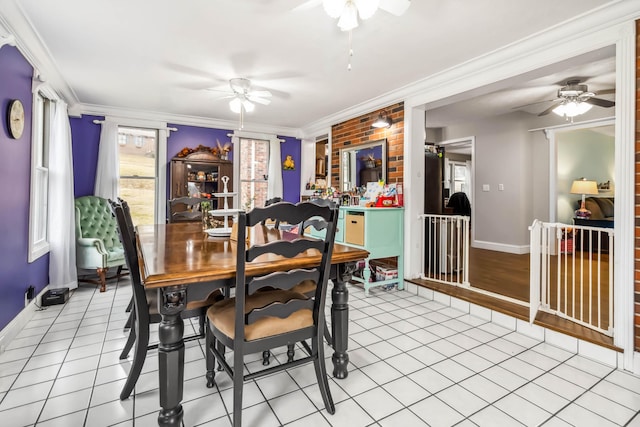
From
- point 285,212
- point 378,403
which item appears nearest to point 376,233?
point 378,403

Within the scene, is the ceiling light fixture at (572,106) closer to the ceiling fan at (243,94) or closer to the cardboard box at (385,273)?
the cardboard box at (385,273)

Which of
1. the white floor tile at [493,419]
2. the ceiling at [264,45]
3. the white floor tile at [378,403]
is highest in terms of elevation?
the ceiling at [264,45]

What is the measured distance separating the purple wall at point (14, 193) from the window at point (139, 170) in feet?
6.68

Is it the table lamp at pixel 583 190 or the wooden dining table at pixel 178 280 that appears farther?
the table lamp at pixel 583 190

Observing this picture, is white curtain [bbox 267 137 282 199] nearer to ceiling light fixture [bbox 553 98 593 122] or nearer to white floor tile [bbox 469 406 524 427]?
ceiling light fixture [bbox 553 98 593 122]

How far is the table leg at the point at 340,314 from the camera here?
1822 mm

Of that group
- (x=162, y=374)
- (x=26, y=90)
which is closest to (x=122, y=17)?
(x=26, y=90)

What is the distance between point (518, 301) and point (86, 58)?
459 centimetres

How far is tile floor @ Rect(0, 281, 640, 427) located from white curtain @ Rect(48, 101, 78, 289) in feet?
3.30

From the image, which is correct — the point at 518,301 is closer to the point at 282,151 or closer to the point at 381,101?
the point at 381,101

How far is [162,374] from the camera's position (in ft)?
4.43

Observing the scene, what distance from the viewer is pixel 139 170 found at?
502cm

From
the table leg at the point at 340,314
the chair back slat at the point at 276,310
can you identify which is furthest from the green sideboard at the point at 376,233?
the chair back slat at the point at 276,310

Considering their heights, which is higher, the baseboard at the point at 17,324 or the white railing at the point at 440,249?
the white railing at the point at 440,249
